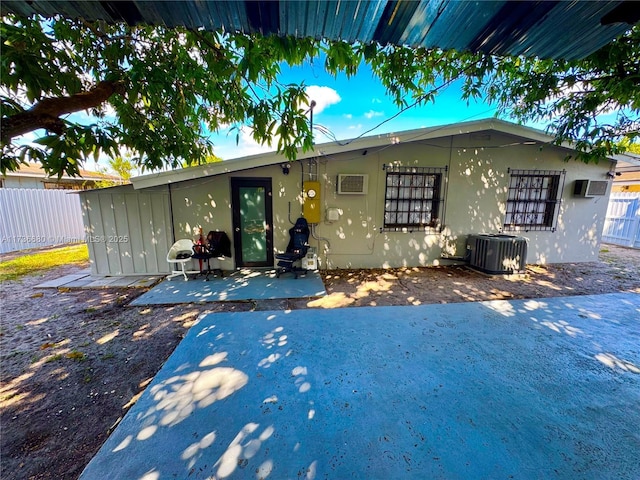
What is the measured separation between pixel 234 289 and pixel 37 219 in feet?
25.7

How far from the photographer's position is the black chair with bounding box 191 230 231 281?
4.82 meters

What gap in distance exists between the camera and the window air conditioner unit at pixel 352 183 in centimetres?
525

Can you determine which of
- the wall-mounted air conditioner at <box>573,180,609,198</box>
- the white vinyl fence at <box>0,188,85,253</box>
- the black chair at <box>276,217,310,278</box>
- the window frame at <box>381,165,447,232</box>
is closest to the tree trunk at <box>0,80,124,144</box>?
the black chair at <box>276,217,310,278</box>

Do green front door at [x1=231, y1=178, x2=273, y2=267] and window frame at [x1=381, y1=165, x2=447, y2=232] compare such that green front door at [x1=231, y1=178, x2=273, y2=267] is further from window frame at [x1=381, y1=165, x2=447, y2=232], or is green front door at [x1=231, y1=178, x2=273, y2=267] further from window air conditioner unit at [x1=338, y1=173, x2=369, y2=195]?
window frame at [x1=381, y1=165, x2=447, y2=232]

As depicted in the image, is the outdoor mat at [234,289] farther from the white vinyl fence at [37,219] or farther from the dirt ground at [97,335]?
the white vinyl fence at [37,219]

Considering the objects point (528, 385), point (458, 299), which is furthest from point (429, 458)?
point (458, 299)

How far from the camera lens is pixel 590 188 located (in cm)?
581

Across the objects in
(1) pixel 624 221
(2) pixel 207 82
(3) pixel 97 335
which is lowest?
(3) pixel 97 335

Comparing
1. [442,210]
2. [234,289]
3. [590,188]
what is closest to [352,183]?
[442,210]

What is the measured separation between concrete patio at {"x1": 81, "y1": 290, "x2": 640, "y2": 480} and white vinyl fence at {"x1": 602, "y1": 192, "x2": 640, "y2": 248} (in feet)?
27.9

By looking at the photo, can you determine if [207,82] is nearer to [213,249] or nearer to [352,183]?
[213,249]

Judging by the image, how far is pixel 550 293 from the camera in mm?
4289

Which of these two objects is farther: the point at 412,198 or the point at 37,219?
the point at 37,219

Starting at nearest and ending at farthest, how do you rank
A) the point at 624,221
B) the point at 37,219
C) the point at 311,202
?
the point at 311,202
the point at 37,219
the point at 624,221
